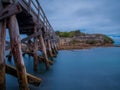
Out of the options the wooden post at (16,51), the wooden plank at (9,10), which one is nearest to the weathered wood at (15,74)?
the wooden post at (16,51)

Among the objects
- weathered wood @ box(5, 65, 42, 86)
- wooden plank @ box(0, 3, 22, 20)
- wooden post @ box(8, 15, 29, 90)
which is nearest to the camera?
wooden plank @ box(0, 3, 22, 20)

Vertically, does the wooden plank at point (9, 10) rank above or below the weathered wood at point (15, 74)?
above

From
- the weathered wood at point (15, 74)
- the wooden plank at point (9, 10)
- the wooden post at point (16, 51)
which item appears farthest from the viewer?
the weathered wood at point (15, 74)

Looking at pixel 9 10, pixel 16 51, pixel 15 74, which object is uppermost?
pixel 9 10

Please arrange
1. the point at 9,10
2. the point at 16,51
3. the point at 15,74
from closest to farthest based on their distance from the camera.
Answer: the point at 9,10 → the point at 16,51 → the point at 15,74

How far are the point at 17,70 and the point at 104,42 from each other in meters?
57.0

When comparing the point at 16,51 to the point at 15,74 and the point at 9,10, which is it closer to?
the point at 15,74

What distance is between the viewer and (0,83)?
6.14 m

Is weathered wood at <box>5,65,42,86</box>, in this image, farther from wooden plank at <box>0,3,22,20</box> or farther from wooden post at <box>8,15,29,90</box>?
wooden plank at <box>0,3,22,20</box>

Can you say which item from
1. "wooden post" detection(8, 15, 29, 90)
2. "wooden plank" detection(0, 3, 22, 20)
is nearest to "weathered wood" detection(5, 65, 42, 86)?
"wooden post" detection(8, 15, 29, 90)

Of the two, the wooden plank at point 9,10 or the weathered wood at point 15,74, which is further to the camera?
the weathered wood at point 15,74

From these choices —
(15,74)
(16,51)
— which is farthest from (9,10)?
(15,74)

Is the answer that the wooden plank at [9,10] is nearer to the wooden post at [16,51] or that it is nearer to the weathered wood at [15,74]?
the wooden post at [16,51]

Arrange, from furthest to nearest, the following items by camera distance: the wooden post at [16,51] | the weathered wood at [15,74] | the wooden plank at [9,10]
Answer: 1. the weathered wood at [15,74]
2. the wooden post at [16,51]
3. the wooden plank at [9,10]
